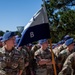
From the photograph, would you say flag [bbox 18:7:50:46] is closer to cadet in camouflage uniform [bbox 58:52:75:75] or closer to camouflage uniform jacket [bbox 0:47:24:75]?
camouflage uniform jacket [bbox 0:47:24:75]

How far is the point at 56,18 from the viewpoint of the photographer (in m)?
27.6

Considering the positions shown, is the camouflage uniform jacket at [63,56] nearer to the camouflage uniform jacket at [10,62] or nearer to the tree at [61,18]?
the camouflage uniform jacket at [10,62]

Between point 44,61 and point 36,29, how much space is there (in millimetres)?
2435

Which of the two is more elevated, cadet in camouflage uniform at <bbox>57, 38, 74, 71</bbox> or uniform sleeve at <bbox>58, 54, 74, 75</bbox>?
cadet in camouflage uniform at <bbox>57, 38, 74, 71</bbox>

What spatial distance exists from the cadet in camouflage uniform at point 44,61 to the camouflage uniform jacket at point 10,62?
2.18 metres

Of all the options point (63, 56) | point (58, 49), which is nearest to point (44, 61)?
point (63, 56)

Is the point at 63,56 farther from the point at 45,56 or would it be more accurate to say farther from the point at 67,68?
the point at 67,68

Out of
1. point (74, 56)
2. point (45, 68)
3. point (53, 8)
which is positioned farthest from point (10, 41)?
point (53, 8)

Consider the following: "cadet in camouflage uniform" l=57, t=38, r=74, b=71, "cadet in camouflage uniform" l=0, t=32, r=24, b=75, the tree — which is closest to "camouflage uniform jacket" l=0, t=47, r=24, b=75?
"cadet in camouflage uniform" l=0, t=32, r=24, b=75

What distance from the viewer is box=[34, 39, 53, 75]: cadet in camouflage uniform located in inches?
365

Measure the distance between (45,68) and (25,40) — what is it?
2.70 m

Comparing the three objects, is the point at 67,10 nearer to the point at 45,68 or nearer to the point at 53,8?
the point at 53,8

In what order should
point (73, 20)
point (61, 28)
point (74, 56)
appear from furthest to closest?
point (61, 28) → point (73, 20) → point (74, 56)

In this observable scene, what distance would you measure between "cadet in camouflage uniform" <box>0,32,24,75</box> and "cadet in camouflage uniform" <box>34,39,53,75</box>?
7.37 ft
